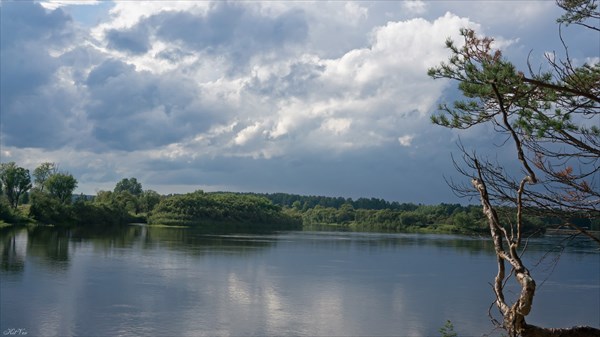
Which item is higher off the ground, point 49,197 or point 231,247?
point 49,197

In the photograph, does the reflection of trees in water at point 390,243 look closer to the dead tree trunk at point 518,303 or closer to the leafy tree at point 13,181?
the leafy tree at point 13,181

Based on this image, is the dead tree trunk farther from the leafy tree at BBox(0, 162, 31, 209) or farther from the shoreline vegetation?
the leafy tree at BBox(0, 162, 31, 209)

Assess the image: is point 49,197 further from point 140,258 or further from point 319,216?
point 319,216

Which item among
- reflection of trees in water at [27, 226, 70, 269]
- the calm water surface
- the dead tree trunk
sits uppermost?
the dead tree trunk

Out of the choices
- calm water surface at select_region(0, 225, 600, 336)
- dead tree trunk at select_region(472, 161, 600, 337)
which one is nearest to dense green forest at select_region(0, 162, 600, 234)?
calm water surface at select_region(0, 225, 600, 336)

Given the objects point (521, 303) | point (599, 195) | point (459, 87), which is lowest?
point (521, 303)

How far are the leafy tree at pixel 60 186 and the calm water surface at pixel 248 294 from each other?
27.3 metres

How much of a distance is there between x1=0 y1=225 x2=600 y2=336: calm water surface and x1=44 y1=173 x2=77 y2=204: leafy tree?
2726 cm

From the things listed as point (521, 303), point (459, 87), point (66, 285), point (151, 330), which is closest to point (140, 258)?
point (66, 285)

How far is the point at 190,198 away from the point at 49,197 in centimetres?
1999

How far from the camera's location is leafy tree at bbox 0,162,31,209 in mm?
56844

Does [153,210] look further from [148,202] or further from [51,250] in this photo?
[51,250]

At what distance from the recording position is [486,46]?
493 centimetres

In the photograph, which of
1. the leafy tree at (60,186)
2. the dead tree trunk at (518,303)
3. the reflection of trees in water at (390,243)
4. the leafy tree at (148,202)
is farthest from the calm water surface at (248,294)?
the leafy tree at (148,202)
